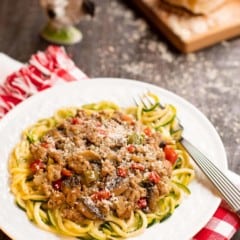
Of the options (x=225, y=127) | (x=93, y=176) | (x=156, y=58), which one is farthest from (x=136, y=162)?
(x=156, y=58)

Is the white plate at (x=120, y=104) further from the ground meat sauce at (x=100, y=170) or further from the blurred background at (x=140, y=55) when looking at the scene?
the blurred background at (x=140, y=55)

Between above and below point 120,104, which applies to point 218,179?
below

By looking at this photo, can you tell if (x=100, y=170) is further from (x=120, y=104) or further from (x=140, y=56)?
(x=140, y=56)

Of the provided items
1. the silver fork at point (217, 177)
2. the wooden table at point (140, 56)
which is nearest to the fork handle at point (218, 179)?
the silver fork at point (217, 177)

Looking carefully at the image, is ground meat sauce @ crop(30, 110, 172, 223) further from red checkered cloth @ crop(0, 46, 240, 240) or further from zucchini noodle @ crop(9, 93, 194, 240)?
red checkered cloth @ crop(0, 46, 240, 240)

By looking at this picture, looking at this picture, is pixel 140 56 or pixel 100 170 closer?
pixel 100 170

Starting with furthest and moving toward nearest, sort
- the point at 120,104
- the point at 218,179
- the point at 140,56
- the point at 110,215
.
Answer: the point at 140,56 < the point at 120,104 < the point at 218,179 < the point at 110,215

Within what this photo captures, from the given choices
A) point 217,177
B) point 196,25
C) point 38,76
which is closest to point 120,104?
point 38,76

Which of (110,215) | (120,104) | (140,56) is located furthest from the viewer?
(140,56)
